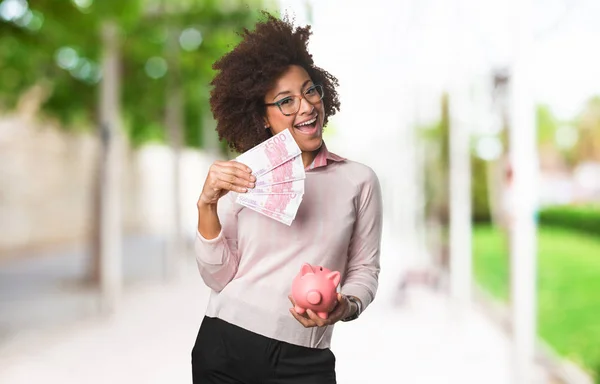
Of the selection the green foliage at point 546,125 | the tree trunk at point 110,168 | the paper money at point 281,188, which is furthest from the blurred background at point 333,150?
the green foliage at point 546,125

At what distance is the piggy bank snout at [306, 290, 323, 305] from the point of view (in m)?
1.21

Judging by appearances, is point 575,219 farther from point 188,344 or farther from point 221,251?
point 221,251

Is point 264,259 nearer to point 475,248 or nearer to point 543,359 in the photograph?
point 543,359

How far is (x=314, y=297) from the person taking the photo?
3.98ft

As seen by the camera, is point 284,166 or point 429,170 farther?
point 429,170

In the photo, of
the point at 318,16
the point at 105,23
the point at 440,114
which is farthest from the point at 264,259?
the point at 440,114

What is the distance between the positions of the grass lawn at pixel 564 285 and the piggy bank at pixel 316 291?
15.8 ft

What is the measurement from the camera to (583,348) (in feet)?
30.0

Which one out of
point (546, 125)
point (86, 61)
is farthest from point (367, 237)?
point (546, 125)

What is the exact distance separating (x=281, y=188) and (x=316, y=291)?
0.16m

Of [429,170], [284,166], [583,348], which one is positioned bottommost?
[583,348]

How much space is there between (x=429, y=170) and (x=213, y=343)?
40.6 feet

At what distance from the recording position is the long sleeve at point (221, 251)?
1387 mm

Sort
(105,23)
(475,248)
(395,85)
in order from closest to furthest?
1. (395,85)
2. (105,23)
3. (475,248)
